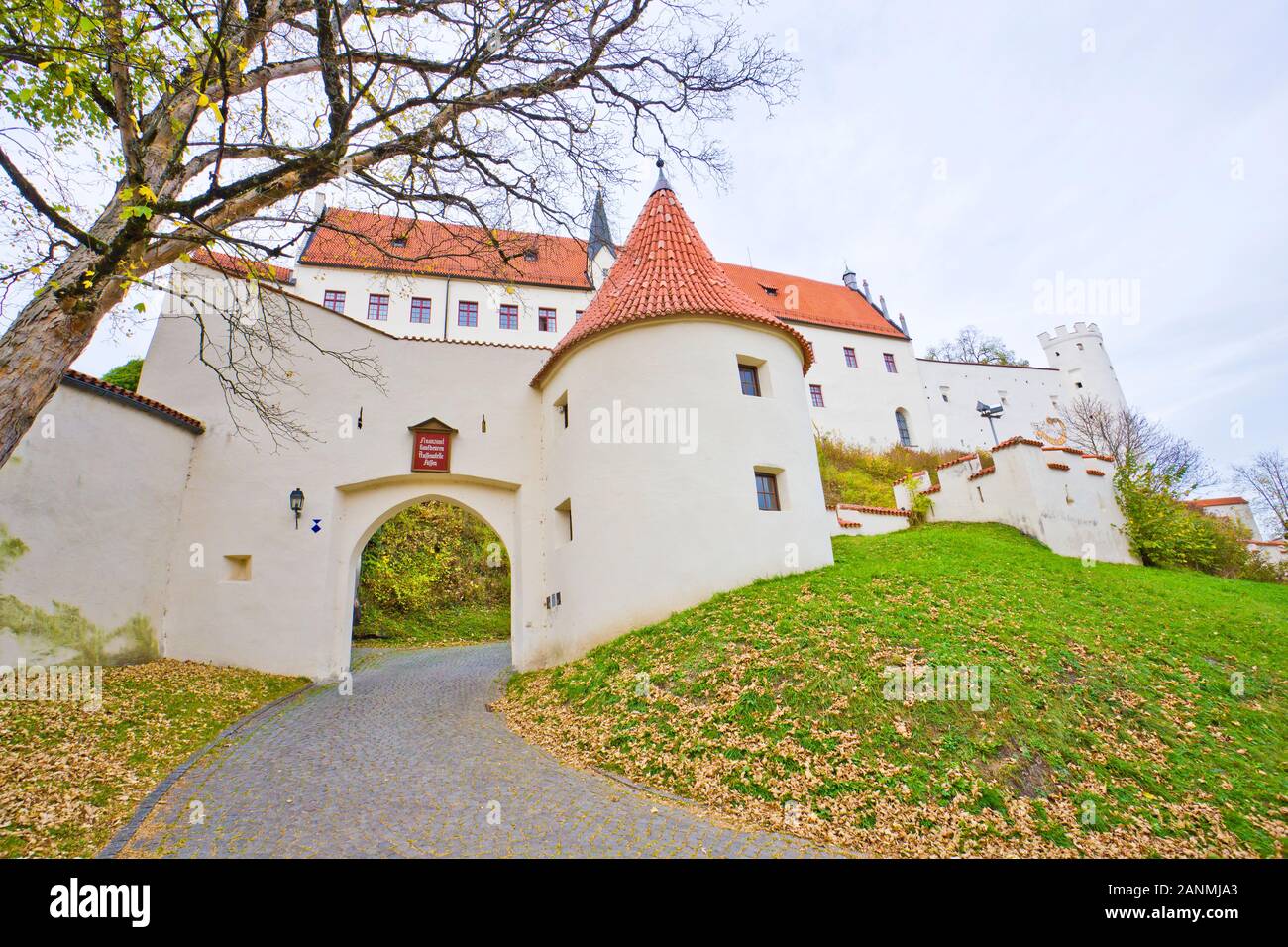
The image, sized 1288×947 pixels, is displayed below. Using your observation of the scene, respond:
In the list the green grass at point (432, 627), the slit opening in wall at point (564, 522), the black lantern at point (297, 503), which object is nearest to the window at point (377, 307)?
the green grass at point (432, 627)

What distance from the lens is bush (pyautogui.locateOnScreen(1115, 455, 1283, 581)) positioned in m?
12.9

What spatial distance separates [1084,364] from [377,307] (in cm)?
4530

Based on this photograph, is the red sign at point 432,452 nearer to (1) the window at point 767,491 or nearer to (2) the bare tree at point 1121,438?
(1) the window at point 767,491

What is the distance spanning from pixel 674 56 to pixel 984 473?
11537 millimetres

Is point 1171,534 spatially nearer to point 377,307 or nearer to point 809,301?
point 809,301

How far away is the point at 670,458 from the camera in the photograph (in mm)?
8883

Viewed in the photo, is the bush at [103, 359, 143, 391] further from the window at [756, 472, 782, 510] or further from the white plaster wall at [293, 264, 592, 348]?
the window at [756, 472, 782, 510]

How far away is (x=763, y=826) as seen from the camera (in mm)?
4105

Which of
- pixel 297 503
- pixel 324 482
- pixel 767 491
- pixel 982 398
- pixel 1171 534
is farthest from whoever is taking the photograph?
pixel 982 398

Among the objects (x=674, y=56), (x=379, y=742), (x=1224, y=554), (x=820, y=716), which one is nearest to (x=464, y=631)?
(x=379, y=742)

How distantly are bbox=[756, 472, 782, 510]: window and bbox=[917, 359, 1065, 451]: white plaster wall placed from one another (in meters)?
24.9

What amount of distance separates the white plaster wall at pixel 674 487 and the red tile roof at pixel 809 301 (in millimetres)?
20271

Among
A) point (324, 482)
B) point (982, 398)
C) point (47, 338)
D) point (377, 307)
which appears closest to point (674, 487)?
point (324, 482)
